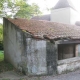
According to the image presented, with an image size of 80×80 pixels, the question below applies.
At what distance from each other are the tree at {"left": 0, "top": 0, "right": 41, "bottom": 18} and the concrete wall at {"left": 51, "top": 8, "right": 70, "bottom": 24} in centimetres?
1956

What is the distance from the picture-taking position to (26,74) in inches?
337

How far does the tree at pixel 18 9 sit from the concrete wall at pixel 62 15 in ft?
64.2

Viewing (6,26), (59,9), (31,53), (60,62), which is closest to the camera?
(31,53)

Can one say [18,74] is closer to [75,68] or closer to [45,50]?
[45,50]

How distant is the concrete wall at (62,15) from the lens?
29650 mm

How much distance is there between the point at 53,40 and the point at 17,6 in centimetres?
463

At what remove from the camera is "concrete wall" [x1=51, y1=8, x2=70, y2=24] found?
2965 centimetres

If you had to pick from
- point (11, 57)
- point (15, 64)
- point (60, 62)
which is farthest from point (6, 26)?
point (60, 62)

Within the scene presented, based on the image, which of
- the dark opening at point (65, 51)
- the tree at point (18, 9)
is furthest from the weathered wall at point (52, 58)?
the dark opening at point (65, 51)

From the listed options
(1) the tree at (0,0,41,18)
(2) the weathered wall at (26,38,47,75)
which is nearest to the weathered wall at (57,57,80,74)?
(2) the weathered wall at (26,38,47,75)

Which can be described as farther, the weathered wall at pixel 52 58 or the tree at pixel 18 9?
the tree at pixel 18 9

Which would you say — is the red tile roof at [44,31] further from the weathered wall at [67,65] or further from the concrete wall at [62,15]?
the concrete wall at [62,15]

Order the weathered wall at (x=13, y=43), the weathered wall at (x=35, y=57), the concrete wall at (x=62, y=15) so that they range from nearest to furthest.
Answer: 1. the weathered wall at (x=35, y=57)
2. the weathered wall at (x=13, y=43)
3. the concrete wall at (x=62, y=15)

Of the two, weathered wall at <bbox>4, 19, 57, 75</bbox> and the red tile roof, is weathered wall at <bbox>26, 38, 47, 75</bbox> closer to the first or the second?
weathered wall at <bbox>4, 19, 57, 75</bbox>
